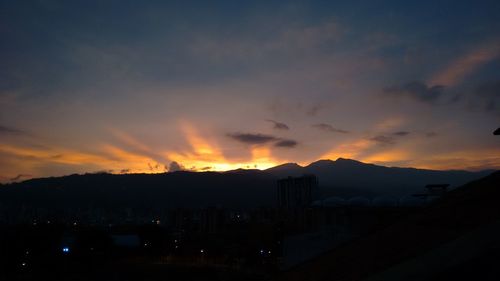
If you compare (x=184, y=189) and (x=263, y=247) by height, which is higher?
(x=184, y=189)

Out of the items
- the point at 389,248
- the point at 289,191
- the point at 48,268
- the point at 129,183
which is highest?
the point at 129,183

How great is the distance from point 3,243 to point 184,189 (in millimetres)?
128728

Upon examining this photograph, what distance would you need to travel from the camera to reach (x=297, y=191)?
77.9 m

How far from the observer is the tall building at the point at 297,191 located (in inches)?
2846

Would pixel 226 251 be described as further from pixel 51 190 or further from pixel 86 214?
pixel 51 190

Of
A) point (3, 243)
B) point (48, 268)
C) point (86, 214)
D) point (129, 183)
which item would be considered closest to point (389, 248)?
point (48, 268)

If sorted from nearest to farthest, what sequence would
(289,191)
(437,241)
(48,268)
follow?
(437,241) → (48,268) → (289,191)

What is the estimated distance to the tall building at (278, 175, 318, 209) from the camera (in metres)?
72.3

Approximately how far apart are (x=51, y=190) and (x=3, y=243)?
145 m

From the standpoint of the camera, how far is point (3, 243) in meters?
52.9

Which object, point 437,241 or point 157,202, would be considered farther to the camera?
point 157,202

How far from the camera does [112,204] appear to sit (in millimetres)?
175125

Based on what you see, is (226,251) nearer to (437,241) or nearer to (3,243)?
(3,243)

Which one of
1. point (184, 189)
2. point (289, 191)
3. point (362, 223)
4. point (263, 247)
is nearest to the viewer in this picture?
point (362, 223)
